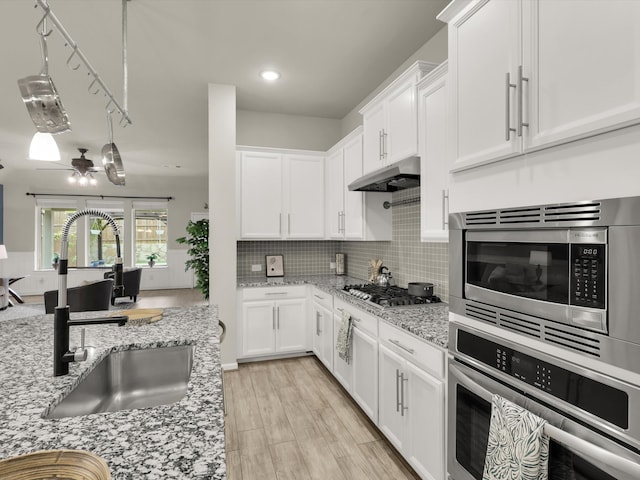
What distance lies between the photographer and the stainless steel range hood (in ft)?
7.46

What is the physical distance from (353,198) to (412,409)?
2031 millimetres

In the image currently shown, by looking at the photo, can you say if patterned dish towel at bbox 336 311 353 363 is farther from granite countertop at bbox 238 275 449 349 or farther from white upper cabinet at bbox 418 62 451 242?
white upper cabinet at bbox 418 62 451 242

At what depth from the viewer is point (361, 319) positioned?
2570 millimetres

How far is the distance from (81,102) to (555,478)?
16.5 feet

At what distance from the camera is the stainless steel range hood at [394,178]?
227 cm

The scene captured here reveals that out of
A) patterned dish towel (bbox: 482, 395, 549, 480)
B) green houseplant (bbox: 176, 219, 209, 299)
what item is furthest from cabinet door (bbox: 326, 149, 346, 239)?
patterned dish towel (bbox: 482, 395, 549, 480)

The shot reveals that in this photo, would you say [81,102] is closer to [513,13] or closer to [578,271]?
[513,13]

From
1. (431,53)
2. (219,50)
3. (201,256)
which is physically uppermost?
(219,50)

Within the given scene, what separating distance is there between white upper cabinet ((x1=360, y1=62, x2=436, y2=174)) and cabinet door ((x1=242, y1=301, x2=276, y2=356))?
5.85 ft

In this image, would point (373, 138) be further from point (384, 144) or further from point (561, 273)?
point (561, 273)

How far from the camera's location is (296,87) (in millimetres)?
3617

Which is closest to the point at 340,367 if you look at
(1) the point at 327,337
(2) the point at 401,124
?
(1) the point at 327,337

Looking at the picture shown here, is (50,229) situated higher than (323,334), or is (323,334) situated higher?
(50,229)

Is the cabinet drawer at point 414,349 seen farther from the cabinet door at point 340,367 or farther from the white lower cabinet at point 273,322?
the white lower cabinet at point 273,322
